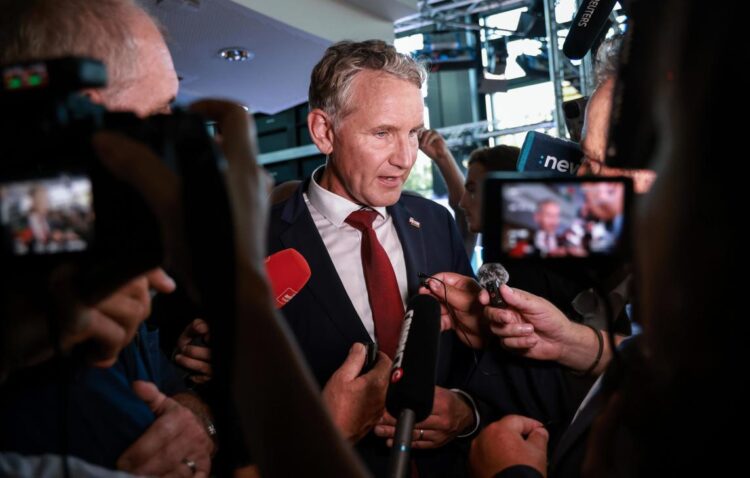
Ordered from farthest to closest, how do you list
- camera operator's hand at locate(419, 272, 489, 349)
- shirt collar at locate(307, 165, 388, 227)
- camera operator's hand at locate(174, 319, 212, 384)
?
shirt collar at locate(307, 165, 388, 227) → camera operator's hand at locate(419, 272, 489, 349) → camera operator's hand at locate(174, 319, 212, 384)

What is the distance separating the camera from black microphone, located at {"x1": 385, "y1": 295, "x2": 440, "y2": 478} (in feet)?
2.70

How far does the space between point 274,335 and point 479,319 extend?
1143mm

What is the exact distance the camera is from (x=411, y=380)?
0.96 metres

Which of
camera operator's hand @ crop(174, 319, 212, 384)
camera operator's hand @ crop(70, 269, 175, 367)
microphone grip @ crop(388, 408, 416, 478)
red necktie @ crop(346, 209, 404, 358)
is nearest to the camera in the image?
camera operator's hand @ crop(70, 269, 175, 367)

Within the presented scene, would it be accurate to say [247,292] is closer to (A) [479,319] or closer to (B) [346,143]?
(A) [479,319]

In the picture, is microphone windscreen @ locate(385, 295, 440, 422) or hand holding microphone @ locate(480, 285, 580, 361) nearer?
microphone windscreen @ locate(385, 295, 440, 422)

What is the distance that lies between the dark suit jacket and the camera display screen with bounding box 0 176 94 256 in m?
1.16

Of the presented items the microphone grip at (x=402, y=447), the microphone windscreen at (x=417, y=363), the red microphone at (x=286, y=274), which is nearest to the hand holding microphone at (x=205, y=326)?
the red microphone at (x=286, y=274)

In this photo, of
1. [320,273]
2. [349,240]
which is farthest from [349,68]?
[320,273]

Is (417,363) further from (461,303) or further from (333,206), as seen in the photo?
(333,206)

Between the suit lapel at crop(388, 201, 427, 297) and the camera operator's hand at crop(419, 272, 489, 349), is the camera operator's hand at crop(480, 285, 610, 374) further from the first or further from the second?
the suit lapel at crop(388, 201, 427, 297)

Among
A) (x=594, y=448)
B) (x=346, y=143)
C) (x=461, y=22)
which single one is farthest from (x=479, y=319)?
(x=461, y=22)

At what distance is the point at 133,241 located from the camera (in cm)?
54

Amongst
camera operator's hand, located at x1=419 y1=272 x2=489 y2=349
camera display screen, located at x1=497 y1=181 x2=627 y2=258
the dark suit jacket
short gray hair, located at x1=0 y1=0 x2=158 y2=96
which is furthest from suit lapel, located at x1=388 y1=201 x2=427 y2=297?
camera display screen, located at x1=497 y1=181 x2=627 y2=258
